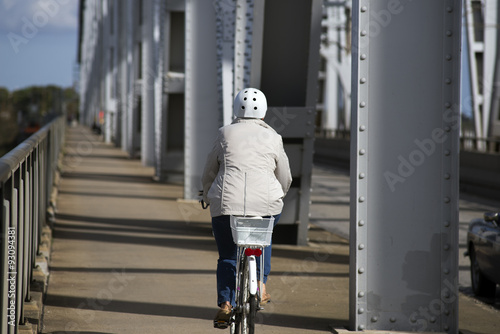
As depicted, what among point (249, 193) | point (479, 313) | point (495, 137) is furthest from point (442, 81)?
point (495, 137)

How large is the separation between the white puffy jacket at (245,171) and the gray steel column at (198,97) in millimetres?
11299

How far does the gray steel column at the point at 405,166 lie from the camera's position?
20.5ft

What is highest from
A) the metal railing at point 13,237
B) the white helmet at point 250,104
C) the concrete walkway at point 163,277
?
the white helmet at point 250,104

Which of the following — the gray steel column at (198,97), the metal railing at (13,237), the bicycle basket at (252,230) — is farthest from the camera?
the gray steel column at (198,97)

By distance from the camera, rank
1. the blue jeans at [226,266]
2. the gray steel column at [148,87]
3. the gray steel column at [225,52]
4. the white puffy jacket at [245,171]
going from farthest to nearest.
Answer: the gray steel column at [148,87], the gray steel column at [225,52], the blue jeans at [226,266], the white puffy jacket at [245,171]

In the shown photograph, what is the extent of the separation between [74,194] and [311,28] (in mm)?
9210

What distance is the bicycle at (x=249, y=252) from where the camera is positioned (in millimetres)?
5402

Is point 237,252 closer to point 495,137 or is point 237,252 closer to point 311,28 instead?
point 311,28

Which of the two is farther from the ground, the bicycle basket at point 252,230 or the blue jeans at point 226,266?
the bicycle basket at point 252,230

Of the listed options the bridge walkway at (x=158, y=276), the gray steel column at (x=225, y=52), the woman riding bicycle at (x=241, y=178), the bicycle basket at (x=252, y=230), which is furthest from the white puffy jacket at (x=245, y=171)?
the gray steel column at (x=225, y=52)

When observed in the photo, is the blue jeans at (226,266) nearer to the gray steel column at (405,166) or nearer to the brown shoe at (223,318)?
the brown shoe at (223,318)

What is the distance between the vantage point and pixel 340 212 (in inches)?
696

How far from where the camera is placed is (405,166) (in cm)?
626

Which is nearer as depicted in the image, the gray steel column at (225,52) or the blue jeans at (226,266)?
the blue jeans at (226,266)
